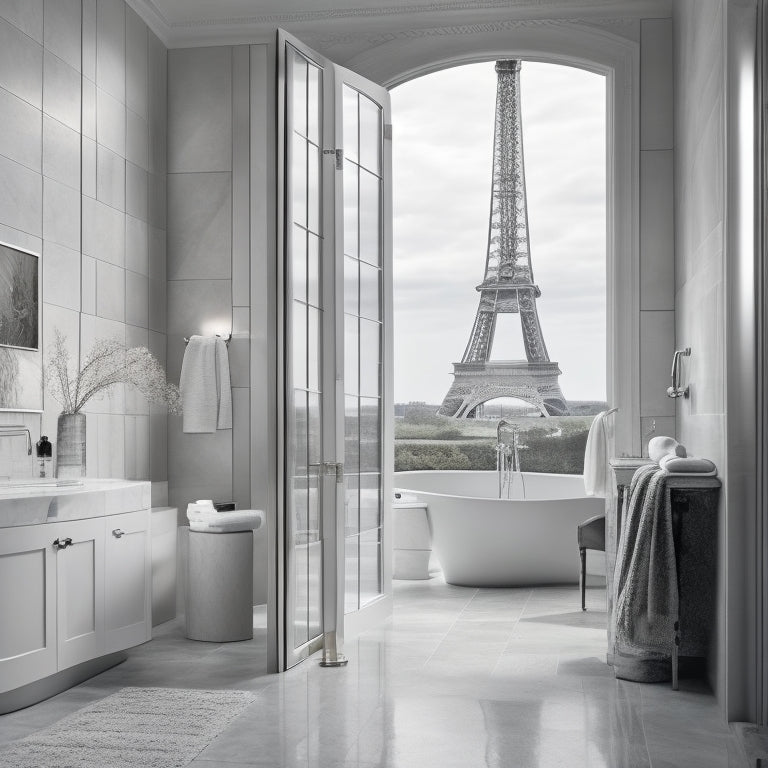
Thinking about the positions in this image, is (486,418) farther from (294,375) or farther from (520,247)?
(294,375)

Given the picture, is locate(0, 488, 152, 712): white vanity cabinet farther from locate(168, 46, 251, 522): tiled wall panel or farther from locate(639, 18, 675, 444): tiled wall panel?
locate(639, 18, 675, 444): tiled wall panel

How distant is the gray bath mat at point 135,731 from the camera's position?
2.67m

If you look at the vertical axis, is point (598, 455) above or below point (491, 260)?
below

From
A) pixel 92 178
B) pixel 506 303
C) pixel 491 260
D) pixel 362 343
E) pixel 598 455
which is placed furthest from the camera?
pixel 506 303

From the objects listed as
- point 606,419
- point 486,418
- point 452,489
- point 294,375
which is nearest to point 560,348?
point 486,418

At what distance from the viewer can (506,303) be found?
1044cm

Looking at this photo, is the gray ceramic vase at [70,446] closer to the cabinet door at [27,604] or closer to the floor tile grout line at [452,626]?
the cabinet door at [27,604]

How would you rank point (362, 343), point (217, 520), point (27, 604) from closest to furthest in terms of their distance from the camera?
point (27, 604) < point (217, 520) < point (362, 343)

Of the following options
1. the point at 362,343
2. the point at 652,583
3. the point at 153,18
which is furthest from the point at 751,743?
the point at 153,18

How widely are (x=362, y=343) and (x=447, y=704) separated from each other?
1900mm

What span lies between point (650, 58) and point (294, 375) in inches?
107

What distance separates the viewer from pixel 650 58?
4965mm

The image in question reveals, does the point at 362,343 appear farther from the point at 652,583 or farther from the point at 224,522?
the point at 652,583

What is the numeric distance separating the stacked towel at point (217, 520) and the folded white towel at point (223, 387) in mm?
755
